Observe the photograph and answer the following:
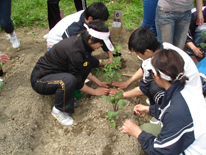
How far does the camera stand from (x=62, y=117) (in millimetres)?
2129

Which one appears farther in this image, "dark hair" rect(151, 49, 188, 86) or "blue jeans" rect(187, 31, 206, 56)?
"blue jeans" rect(187, 31, 206, 56)

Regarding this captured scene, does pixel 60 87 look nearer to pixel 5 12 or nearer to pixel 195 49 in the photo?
pixel 5 12

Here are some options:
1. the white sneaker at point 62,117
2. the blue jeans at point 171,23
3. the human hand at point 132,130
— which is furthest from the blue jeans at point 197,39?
the white sneaker at point 62,117

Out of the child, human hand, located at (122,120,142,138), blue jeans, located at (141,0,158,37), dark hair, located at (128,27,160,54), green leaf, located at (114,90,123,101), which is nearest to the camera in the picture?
the child

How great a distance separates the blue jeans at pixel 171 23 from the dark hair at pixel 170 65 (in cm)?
143

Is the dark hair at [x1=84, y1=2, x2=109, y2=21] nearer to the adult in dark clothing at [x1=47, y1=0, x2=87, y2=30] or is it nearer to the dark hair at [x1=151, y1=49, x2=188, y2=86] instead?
the adult in dark clothing at [x1=47, y1=0, x2=87, y2=30]

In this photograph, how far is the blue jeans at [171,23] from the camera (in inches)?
97.6

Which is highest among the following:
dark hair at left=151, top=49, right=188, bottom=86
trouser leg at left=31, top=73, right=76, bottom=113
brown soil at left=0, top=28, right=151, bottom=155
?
dark hair at left=151, top=49, right=188, bottom=86

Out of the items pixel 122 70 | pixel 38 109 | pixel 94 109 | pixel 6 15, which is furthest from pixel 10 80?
pixel 122 70

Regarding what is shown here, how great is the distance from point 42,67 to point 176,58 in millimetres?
1529

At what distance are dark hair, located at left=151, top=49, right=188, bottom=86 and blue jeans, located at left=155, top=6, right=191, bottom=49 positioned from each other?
1.43 metres

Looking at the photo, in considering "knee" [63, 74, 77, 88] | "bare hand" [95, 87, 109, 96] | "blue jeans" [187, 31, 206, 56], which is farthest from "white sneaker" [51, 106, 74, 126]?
"blue jeans" [187, 31, 206, 56]

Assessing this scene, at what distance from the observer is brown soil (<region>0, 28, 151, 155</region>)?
75.1 inches

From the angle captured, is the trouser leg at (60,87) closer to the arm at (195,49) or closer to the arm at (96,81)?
the arm at (96,81)
